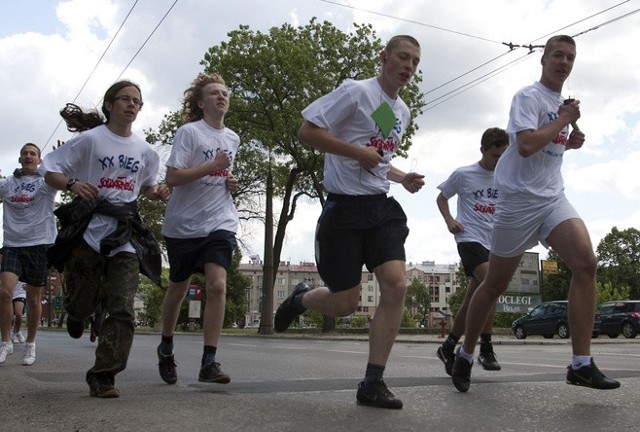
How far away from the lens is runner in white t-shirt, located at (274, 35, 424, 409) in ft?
13.8

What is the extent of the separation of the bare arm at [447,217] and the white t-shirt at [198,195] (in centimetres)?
208

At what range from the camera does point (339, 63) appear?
31.3m

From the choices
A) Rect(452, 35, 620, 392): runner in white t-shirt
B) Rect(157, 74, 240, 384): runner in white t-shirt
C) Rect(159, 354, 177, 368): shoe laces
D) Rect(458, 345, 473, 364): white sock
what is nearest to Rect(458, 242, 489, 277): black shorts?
Rect(452, 35, 620, 392): runner in white t-shirt

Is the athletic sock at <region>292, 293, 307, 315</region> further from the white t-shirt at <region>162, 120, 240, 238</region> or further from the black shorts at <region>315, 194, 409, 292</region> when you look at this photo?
the black shorts at <region>315, 194, 409, 292</region>

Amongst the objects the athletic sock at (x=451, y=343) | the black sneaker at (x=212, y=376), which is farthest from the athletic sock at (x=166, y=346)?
the athletic sock at (x=451, y=343)

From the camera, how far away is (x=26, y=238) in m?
7.59

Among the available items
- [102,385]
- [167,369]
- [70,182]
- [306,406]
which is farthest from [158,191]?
[306,406]

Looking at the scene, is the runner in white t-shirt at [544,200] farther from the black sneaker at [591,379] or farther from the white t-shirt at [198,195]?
the white t-shirt at [198,195]

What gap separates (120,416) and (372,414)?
1.17m

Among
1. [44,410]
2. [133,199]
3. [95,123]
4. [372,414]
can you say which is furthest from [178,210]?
[372,414]

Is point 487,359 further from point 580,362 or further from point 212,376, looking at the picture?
point 212,376

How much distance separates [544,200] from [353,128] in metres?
1.21

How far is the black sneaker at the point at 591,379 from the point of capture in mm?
4121

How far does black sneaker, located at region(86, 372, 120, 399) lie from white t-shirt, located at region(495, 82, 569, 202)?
99.5 inches
